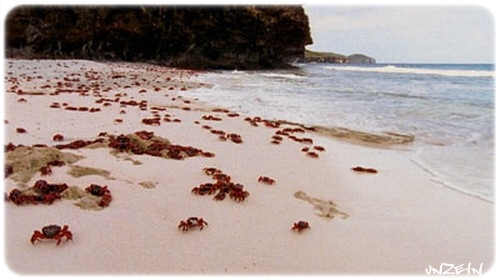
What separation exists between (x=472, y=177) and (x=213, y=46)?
40.7m

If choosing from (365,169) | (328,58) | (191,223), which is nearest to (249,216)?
(191,223)

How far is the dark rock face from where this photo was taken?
1485 inches

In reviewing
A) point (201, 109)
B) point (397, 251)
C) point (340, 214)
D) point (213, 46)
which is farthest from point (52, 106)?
point (213, 46)

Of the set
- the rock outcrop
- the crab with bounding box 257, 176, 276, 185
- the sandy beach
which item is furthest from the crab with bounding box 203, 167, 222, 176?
the rock outcrop

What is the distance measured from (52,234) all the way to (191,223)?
1.06m

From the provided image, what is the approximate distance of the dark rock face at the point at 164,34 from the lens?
124 ft

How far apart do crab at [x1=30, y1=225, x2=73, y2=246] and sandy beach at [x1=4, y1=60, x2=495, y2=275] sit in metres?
0.04

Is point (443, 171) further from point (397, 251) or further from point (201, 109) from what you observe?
point (201, 109)

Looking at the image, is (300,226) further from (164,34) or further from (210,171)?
(164,34)

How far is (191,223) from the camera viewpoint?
12.1 feet

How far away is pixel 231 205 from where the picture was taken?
4.26 meters
